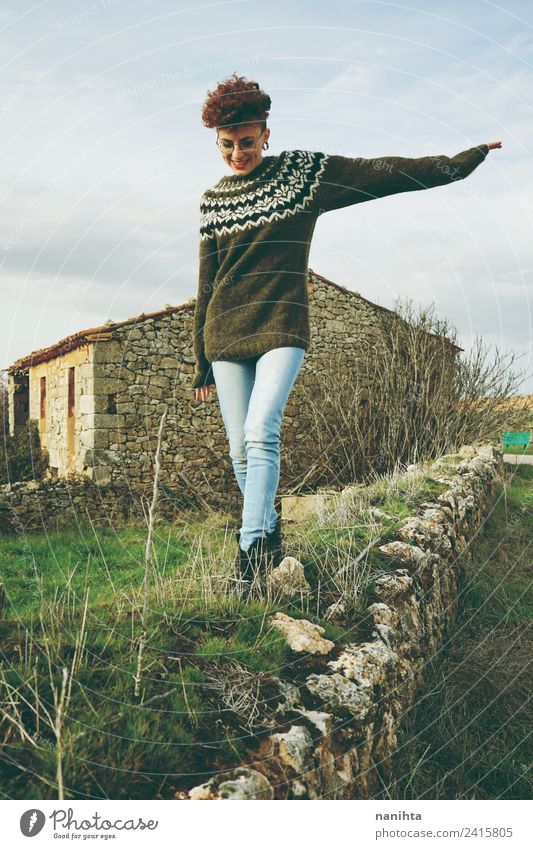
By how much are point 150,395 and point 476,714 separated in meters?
7.15

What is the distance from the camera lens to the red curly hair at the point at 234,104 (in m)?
2.79

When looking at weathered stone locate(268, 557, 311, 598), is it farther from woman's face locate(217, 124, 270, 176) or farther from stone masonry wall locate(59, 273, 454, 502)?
stone masonry wall locate(59, 273, 454, 502)

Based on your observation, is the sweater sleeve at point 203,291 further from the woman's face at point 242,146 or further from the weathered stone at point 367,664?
the weathered stone at point 367,664

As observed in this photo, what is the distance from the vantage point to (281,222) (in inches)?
113

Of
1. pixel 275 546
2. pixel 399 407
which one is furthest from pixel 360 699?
pixel 399 407

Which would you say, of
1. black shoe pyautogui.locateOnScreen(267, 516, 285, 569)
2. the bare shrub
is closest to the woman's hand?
black shoe pyautogui.locateOnScreen(267, 516, 285, 569)

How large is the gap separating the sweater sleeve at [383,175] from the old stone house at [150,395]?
5.73 meters

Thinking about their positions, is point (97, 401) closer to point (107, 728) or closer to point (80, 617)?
point (80, 617)

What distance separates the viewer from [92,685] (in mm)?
1949

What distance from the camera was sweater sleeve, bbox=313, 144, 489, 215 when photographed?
9.36 ft

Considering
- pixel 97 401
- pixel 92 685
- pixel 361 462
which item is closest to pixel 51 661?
pixel 92 685

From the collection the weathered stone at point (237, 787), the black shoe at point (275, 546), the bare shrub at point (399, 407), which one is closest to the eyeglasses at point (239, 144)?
the black shoe at point (275, 546)

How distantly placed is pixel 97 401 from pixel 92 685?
7.13m

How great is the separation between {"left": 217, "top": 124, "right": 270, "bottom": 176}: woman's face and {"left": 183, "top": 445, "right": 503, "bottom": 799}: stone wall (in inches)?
79.9
